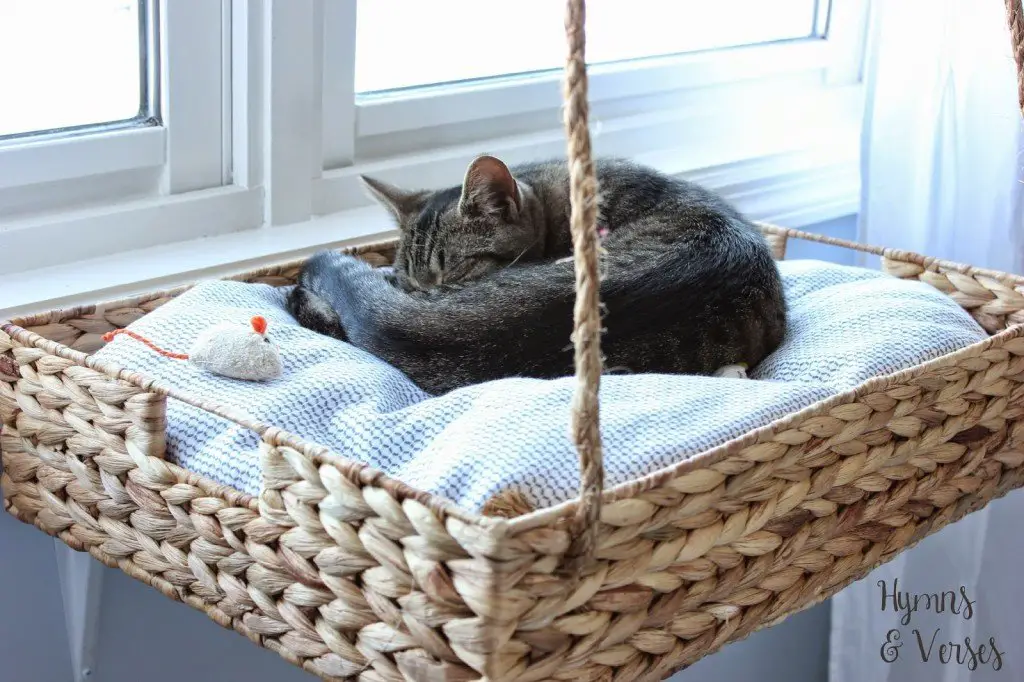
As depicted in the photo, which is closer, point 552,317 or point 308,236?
point 552,317

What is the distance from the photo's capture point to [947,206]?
161cm

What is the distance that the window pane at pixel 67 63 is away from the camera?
1.18 m

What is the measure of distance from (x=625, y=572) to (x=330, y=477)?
7.5 inches

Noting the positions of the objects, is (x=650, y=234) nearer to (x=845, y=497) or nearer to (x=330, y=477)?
(x=845, y=497)

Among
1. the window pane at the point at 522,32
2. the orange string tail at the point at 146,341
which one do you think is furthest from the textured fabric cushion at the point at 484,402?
the window pane at the point at 522,32

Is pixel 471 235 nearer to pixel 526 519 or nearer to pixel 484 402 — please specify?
pixel 484 402

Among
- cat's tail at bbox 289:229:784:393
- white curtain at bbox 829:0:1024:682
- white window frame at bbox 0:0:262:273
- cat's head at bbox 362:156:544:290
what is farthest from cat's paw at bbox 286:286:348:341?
white curtain at bbox 829:0:1024:682

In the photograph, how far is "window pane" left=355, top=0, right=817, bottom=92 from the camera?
1.50m

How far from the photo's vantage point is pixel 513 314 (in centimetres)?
101

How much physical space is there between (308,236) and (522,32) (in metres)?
0.50

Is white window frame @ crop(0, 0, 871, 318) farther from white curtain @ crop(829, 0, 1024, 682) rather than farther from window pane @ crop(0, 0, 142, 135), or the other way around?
white curtain @ crop(829, 0, 1024, 682)

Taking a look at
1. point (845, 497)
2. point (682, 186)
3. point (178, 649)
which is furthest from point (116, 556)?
point (682, 186)

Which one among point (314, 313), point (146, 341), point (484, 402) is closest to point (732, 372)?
point (484, 402)

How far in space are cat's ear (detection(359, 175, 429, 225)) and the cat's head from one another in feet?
0.10
